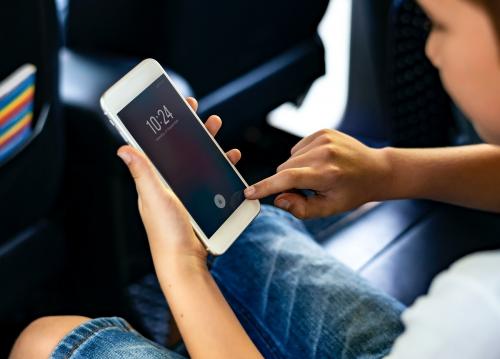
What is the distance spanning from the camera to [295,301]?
879mm

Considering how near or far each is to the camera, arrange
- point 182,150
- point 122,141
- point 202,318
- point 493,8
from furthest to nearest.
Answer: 1. point 122,141
2. point 182,150
3. point 202,318
4. point 493,8

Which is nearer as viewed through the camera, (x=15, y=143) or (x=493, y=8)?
(x=493, y=8)

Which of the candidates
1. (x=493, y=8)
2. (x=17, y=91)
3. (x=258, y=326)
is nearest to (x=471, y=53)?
(x=493, y=8)

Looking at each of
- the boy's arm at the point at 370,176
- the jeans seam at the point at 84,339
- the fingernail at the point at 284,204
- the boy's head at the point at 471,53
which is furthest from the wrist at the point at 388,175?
the jeans seam at the point at 84,339

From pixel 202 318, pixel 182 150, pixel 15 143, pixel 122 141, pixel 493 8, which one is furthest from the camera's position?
pixel 122 141

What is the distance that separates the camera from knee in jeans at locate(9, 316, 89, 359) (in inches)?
31.2

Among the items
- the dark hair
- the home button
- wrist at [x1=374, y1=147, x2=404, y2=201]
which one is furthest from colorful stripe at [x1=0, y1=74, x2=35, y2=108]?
the dark hair

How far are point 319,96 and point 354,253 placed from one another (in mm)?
749

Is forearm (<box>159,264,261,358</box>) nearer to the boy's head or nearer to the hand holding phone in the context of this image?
the hand holding phone

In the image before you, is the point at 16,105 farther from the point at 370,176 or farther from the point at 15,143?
the point at 370,176

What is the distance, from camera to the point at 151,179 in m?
0.75

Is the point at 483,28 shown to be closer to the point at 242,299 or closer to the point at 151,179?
the point at 151,179

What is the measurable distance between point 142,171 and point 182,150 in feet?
0.40

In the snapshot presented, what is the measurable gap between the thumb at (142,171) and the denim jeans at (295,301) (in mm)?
136
